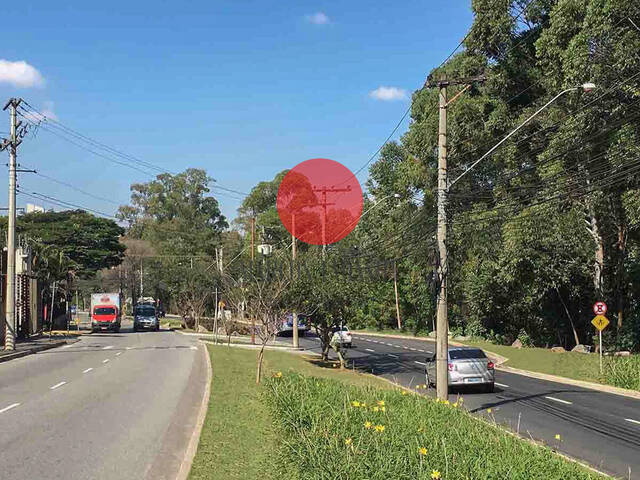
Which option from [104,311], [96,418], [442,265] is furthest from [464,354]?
[104,311]

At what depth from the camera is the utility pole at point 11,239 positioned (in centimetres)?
3434

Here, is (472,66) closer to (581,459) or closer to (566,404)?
(566,404)

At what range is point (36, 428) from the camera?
13.1 meters

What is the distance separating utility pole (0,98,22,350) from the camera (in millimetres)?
34344

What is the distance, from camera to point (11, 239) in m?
34.5

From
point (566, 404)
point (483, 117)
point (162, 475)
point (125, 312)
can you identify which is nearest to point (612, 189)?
point (483, 117)

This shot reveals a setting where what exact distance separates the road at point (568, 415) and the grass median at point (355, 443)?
71.3 inches

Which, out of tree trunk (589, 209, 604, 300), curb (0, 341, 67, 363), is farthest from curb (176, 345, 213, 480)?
tree trunk (589, 209, 604, 300)

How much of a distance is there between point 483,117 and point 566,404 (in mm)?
26550

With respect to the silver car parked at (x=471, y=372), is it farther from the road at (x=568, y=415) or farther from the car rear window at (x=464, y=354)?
the road at (x=568, y=415)

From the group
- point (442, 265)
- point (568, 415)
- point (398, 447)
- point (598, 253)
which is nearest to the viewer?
point (398, 447)

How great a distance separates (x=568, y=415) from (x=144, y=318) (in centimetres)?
A: 5290

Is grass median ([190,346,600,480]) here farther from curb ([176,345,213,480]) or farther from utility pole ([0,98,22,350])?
utility pole ([0,98,22,350])

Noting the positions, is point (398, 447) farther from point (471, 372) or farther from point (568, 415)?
point (471, 372)
